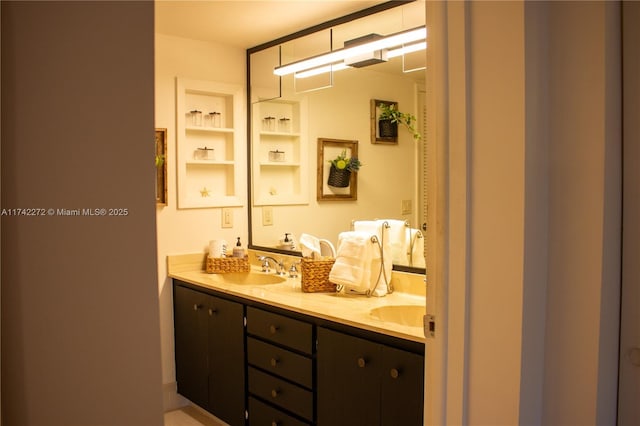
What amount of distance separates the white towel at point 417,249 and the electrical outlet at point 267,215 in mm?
1092

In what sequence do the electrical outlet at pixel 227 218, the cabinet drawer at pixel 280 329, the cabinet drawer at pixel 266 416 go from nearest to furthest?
the cabinet drawer at pixel 280 329 < the cabinet drawer at pixel 266 416 < the electrical outlet at pixel 227 218

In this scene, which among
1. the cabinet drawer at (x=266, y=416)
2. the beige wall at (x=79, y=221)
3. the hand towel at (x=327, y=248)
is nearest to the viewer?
the beige wall at (x=79, y=221)

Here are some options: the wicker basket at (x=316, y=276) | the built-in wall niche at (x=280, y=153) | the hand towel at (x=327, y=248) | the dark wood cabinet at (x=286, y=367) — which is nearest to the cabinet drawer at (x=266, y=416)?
the dark wood cabinet at (x=286, y=367)

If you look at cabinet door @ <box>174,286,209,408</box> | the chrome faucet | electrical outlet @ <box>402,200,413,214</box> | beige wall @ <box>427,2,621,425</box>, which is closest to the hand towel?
the chrome faucet

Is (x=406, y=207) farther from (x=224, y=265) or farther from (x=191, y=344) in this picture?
(x=191, y=344)

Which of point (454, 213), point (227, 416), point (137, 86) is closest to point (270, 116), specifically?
point (227, 416)

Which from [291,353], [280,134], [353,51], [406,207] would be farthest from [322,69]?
[291,353]

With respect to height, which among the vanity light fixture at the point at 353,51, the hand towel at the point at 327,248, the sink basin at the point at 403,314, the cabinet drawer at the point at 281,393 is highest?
the vanity light fixture at the point at 353,51

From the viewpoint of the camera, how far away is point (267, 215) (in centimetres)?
342

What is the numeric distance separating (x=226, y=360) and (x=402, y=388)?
3.90 ft

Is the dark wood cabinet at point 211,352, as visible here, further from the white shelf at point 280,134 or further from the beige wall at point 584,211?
the beige wall at point 584,211

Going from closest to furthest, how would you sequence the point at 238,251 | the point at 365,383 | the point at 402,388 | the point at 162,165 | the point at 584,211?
the point at 584,211 → the point at 402,388 → the point at 365,383 → the point at 162,165 → the point at 238,251

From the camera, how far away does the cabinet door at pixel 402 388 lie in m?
1.83

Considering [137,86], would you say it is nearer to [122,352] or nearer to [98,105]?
[98,105]
